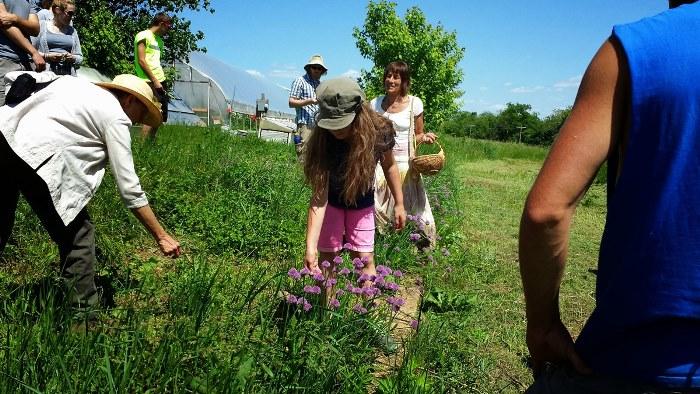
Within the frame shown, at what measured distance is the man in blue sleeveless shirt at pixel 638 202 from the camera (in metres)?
0.89

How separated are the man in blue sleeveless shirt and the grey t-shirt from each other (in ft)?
14.8

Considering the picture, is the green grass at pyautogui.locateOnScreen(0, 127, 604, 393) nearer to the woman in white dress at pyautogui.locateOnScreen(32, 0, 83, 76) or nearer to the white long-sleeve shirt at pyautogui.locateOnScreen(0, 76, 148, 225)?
the white long-sleeve shirt at pyautogui.locateOnScreen(0, 76, 148, 225)

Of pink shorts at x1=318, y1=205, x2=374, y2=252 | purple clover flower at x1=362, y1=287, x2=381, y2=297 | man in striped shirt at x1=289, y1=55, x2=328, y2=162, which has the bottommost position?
purple clover flower at x1=362, y1=287, x2=381, y2=297

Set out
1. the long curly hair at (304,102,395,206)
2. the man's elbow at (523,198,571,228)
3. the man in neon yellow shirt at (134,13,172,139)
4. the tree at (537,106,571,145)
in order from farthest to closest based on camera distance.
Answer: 1. the tree at (537,106,571,145)
2. the man in neon yellow shirt at (134,13,172,139)
3. the long curly hair at (304,102,395,206)
4. the man's elbow at (523,198,571,228)

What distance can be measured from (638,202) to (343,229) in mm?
2257

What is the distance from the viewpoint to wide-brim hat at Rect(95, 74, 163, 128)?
2496mm

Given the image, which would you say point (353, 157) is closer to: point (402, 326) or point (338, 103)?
point (338, 103)

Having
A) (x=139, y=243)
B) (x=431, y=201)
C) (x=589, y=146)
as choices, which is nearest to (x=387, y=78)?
(x=431, y=201)

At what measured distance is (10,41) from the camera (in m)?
4.23

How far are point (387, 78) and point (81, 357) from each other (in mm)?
3721

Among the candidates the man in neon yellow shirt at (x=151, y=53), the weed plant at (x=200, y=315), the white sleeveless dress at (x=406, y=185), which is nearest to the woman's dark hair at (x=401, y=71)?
the white sleeveless dress at (x=406, y=185)

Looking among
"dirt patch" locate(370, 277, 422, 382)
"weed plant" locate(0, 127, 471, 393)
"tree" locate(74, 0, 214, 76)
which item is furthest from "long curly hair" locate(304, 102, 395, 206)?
"tree" locate(74, 0, 214, 76)

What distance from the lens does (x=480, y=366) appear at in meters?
2.78

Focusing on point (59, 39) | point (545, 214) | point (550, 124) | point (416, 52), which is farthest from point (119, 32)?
point (550, 124)
